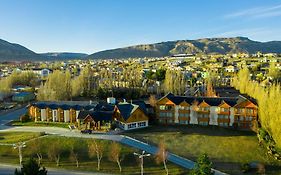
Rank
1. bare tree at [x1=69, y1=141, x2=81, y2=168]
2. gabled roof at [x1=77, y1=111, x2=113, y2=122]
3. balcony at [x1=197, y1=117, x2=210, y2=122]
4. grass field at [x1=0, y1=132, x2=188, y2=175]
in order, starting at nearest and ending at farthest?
1. grass field at [x1=0, y1=132, x2=188, y2=175]
2. bare tree at [x1=69, y1=141, x2=81, y2=168]
3. gabled roof at [x1=77, y1=111, x2=113, y2=122]
4. balcony at [x1=197, y1=117, x2=210, y2=122]

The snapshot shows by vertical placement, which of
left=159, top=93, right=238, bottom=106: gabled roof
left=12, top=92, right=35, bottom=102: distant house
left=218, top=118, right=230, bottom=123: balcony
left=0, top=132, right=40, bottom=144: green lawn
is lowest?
left=0, top=132, right=40, bottom=144: green lawn

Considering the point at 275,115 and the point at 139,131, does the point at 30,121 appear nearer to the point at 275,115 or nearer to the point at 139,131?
the point at 139,131

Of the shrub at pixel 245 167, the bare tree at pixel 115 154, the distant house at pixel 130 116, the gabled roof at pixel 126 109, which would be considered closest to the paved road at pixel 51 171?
the bare tree at pixel 115 154

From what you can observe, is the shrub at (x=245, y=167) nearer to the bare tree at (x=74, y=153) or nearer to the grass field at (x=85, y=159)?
the grass field at (x=85, y=159)

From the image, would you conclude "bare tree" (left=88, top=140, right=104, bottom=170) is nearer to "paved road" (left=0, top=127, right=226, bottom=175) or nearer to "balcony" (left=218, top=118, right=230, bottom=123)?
"paved road" (left=0, top=127, right=226, bottom=175)

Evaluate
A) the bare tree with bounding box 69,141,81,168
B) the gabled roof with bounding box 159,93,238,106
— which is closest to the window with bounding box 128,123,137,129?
the gabled roof with bounding box 159,93,238,106

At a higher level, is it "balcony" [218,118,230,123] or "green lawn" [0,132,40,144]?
"balcony" [218,118,230,123]

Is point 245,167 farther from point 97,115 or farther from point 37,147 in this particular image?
point 37,147

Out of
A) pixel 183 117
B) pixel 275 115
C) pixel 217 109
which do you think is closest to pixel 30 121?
pixel 183 117
